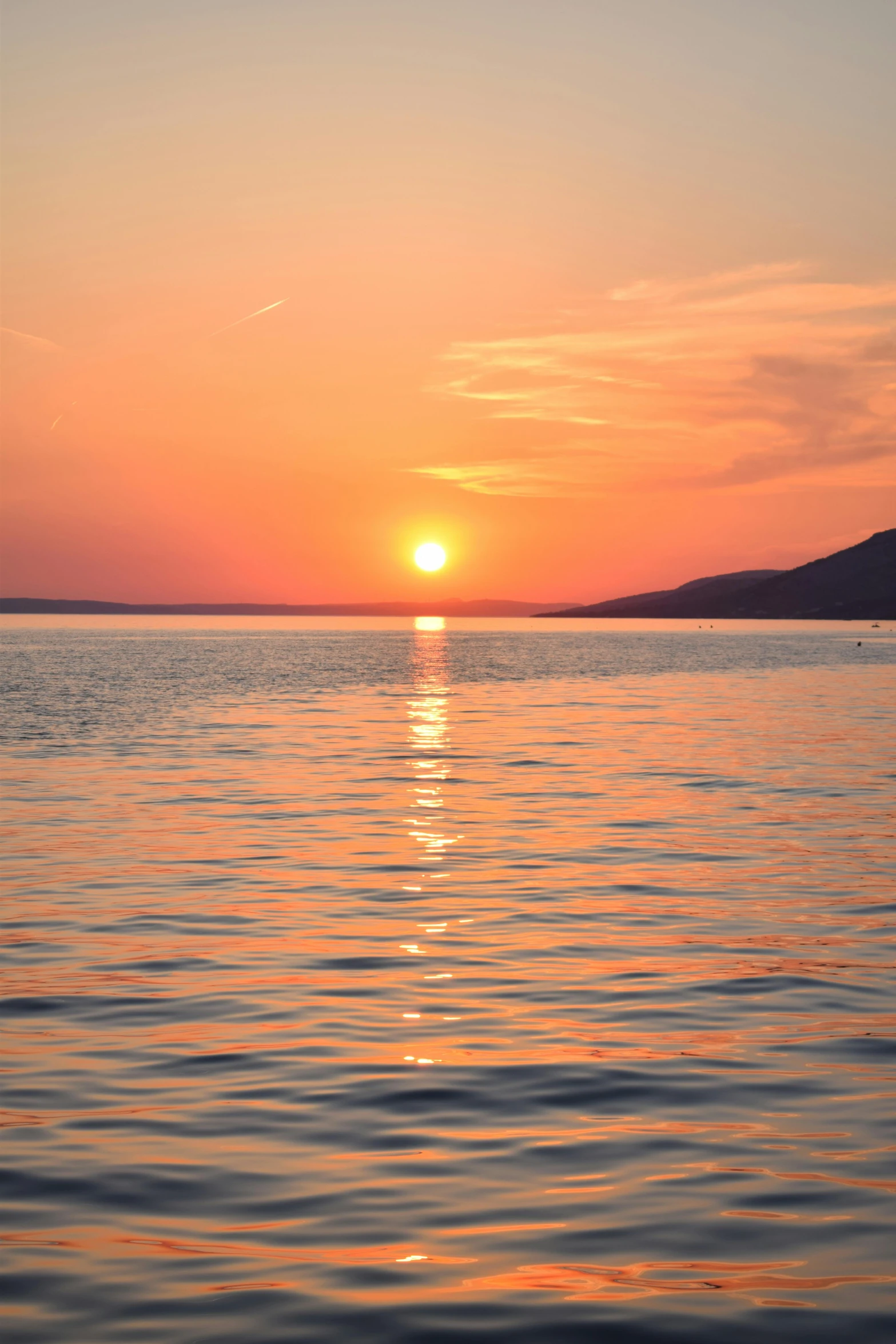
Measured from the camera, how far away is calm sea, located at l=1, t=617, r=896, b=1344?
7.66 metres

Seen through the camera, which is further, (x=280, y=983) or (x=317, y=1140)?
(x=280, y=983)

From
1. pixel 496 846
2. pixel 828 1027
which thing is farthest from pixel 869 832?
pixel 828 1027

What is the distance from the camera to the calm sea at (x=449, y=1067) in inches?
301

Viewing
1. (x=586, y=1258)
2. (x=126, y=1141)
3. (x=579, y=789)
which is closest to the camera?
(x=586, y=1258)

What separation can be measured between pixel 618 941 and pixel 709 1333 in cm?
962

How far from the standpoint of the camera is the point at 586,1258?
8008 millimetres

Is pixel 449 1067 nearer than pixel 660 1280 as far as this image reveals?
No

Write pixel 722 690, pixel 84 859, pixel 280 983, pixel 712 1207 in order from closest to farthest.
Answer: pixel 712 1207
pixel 280 983
pixel 84 859
pixel 722 690

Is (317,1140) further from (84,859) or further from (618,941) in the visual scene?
(84,859)

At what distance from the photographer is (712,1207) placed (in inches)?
344

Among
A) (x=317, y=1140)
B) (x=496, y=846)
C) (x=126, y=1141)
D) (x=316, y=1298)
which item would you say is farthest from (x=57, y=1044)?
(x=496, y=846)

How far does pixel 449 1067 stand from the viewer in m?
11.7

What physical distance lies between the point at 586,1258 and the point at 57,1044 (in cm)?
614

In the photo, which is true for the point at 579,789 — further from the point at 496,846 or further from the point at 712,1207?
the point at 712,1207
